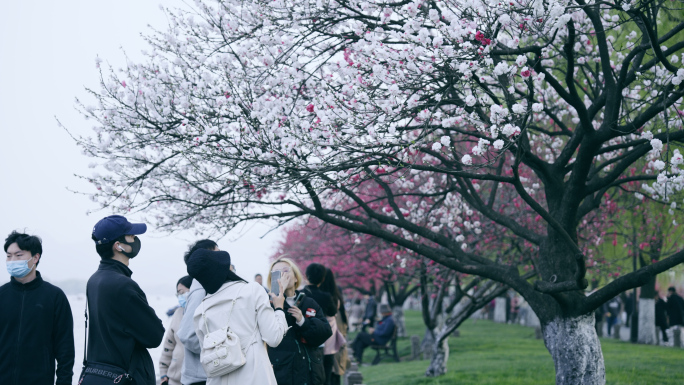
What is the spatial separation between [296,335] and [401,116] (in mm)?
3288

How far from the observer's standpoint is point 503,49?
26.2 ft

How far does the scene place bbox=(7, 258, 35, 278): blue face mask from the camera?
5543 mm

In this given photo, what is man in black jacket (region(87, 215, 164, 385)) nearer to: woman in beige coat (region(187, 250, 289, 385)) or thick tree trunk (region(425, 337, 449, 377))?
woman in beige coat (region(187, 250, 289, 385))

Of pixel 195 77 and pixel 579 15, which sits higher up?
pixel 579 15

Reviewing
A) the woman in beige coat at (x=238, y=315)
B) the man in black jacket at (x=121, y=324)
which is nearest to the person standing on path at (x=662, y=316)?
the woman in beige coat at (x=238, y=315)

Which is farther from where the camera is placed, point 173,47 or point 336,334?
point 173,47

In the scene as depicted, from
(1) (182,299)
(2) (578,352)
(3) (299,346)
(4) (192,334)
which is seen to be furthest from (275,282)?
(2) (578,352)

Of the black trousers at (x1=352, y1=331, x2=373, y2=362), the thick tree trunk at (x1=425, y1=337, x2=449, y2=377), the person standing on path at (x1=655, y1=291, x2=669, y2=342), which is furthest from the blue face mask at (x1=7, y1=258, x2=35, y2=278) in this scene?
the person standing on path at (x1=655, y1=291, x2=669, y2=342)

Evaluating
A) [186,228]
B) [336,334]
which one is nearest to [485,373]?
[336,334]

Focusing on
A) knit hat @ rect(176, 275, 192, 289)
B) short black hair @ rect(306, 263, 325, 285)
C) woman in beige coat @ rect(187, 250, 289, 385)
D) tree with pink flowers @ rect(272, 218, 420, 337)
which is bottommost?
woman in beige coat @ rect(187, 250, 289, 385)

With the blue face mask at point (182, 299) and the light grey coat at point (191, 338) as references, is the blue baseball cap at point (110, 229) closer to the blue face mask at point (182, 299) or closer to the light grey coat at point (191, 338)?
the light grey coat at point (191, 338)

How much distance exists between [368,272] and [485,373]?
13502mm

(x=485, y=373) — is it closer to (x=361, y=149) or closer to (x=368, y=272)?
(x=361, y=149)

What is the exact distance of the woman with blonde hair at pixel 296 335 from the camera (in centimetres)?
624
